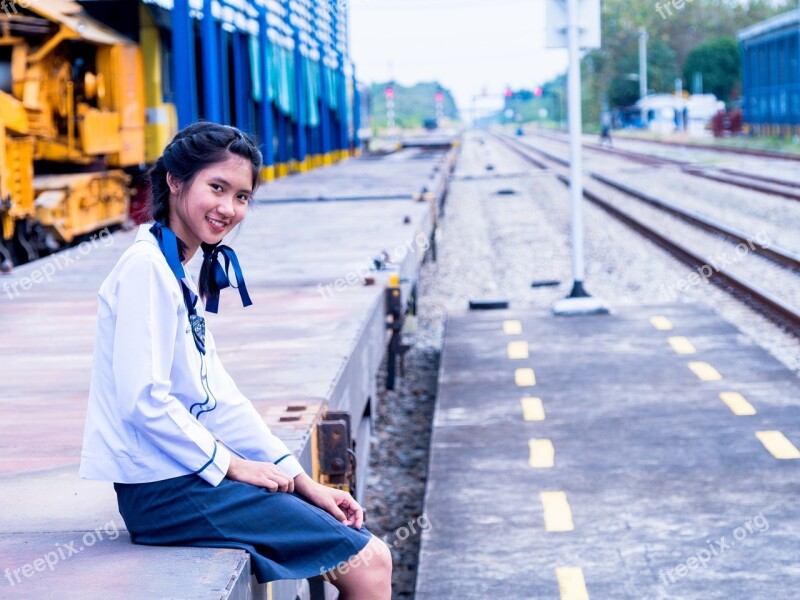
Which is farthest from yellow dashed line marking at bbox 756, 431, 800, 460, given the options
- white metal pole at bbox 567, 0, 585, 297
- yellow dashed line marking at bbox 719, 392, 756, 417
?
white metal pole at bbox 567, 0, 585, 297

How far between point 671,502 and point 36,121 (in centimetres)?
961

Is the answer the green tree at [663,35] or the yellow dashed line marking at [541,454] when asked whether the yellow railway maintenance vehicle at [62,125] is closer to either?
the yellow dashed line marking at [541,454]

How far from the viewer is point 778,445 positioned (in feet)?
17.8

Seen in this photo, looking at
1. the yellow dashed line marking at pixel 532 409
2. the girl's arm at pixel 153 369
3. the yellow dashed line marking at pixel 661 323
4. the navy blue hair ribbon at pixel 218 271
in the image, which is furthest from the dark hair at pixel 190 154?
the yellow dashed line marking at pixel 661 323

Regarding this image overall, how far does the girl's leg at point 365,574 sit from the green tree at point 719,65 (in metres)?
87.4

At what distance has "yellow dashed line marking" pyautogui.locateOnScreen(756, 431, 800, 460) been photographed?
208 inches

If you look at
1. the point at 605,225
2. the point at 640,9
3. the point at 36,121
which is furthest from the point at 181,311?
the point at 640,9

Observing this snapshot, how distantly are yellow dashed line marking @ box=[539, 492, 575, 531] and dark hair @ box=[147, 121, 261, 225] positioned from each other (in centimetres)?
242

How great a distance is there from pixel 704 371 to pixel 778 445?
1.61 m

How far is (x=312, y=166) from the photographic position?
79.2 feet

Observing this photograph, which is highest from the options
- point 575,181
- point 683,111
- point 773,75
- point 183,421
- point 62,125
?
point 683,111

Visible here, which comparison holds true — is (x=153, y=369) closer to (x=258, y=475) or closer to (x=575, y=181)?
(x=258, y=475)

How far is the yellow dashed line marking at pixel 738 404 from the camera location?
19.8ft

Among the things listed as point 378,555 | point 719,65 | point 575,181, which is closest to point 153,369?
point 378,555
